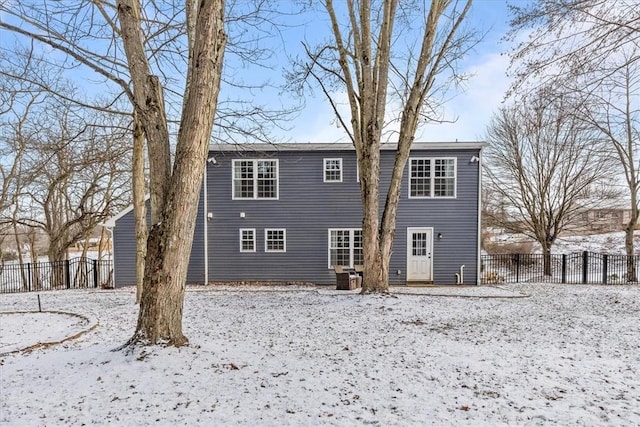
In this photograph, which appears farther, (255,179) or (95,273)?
(95,273)

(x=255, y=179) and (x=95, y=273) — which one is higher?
(x=255, y=179)

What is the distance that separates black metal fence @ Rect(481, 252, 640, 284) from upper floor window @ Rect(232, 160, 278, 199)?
28.4 feet

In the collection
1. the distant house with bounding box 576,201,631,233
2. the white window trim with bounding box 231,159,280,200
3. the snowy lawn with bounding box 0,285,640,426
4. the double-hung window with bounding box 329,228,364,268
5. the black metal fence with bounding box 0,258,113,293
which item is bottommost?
the black metal fence with bounding box 0,258,113,293

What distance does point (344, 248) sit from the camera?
11.8 m

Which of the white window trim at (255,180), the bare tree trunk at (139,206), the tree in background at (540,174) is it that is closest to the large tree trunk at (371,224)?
the bare tree trunk at (139,206)

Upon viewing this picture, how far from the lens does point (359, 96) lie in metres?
7.79

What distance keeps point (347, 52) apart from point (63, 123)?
10.8m

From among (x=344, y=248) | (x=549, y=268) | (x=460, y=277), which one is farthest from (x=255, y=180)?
(x=549, y=268)

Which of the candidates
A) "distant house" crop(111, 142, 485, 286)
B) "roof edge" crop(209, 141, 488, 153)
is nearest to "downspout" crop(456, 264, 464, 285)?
"distant house" crop(111, 142, 485, 286)

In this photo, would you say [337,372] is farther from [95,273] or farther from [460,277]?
[95,273]

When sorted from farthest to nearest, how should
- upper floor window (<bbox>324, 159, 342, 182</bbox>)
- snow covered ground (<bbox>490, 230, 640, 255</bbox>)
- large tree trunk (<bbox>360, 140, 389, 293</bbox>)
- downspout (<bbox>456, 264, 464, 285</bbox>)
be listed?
snow covered ground (<bbox>490, 230, 640, 255</bbox>) → upper floor window (<bbox>324, 159, 342, 182</bbox>) → downspout (<bbox>456, 264, 464, 285</bbox>) → large tree trunk (<bbox>360, 140, 389, 293</bbox>)

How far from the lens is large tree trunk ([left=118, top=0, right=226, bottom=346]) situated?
3.56 metres

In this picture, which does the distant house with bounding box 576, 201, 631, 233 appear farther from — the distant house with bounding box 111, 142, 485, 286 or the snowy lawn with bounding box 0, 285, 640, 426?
the snowy lawn with bounding box 0, 285, 640, 426

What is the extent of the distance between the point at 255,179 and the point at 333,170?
267 cm
